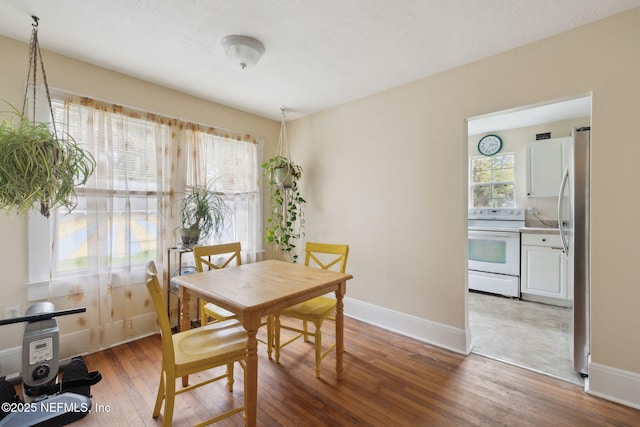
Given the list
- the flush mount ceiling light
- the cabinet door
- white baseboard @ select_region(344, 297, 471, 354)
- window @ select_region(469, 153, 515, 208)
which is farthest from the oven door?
the flush mount ceiling light

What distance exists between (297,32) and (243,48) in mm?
413

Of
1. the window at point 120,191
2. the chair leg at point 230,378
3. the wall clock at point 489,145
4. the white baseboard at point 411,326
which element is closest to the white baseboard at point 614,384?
the white baseboard at point 411,326

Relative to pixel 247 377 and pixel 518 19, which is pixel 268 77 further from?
pixel 247 377

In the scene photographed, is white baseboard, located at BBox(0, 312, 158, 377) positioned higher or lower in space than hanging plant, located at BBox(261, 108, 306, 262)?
lower

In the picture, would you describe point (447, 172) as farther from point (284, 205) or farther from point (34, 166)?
point (34, 166)

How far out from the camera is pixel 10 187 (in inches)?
58.7

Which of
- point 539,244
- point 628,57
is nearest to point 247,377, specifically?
point 628,57

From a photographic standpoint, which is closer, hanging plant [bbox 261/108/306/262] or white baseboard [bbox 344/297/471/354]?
white baseboard [bbox 344/297/471/354]

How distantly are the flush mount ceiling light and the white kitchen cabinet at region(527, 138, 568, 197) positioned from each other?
4.01 m

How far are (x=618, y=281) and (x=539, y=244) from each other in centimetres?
198

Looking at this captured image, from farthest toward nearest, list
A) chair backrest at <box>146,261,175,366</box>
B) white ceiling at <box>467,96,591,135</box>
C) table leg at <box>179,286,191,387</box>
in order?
white ceiling at <box>467,96,591,135</box>, table leg at <box>179,286,191,387</box>, chair backrest at <box>146,261,175,366</box>

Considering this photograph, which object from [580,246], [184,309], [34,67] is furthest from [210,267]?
[580,246]

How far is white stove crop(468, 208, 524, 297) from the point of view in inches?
145

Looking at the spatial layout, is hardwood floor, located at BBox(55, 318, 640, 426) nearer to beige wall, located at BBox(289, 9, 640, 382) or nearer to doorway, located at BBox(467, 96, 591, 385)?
doorway, located at BBox(467, 96, 591, 385)
